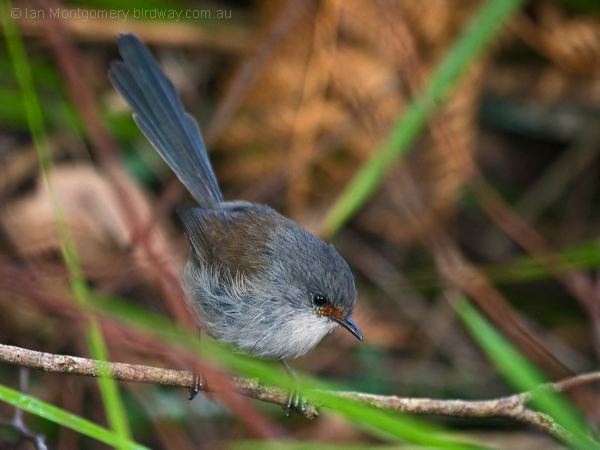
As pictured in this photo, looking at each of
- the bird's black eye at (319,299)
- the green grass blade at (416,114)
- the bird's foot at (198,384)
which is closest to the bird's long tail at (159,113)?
the green grass blade at (416,114)

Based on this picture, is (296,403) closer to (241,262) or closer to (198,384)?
(198,384)

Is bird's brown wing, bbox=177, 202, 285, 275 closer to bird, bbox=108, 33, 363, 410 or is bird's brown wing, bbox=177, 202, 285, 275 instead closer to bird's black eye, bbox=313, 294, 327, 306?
bird, bbox=108, 33, 363, 410

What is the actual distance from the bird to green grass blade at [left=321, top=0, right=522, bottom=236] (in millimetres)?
527

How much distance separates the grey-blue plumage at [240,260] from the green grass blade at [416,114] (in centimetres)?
53

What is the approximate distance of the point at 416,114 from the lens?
406 centimetres

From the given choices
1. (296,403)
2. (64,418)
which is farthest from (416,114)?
(64,418)

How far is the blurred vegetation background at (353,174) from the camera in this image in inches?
189

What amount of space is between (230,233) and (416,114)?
1060 mm

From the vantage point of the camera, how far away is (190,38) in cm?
562

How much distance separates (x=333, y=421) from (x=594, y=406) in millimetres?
1410

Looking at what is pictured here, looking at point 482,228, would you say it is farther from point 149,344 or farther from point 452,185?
point 149,344

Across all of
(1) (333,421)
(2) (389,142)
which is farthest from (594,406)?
(2) (389,142)

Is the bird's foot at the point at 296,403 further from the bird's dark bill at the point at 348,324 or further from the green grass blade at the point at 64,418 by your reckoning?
the green grass blade at the point at 64,418

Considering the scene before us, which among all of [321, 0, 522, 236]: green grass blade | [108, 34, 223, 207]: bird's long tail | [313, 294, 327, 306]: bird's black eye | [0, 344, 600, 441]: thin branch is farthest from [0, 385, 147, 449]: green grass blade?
[321, 0, 522, 236]: green grass blade
